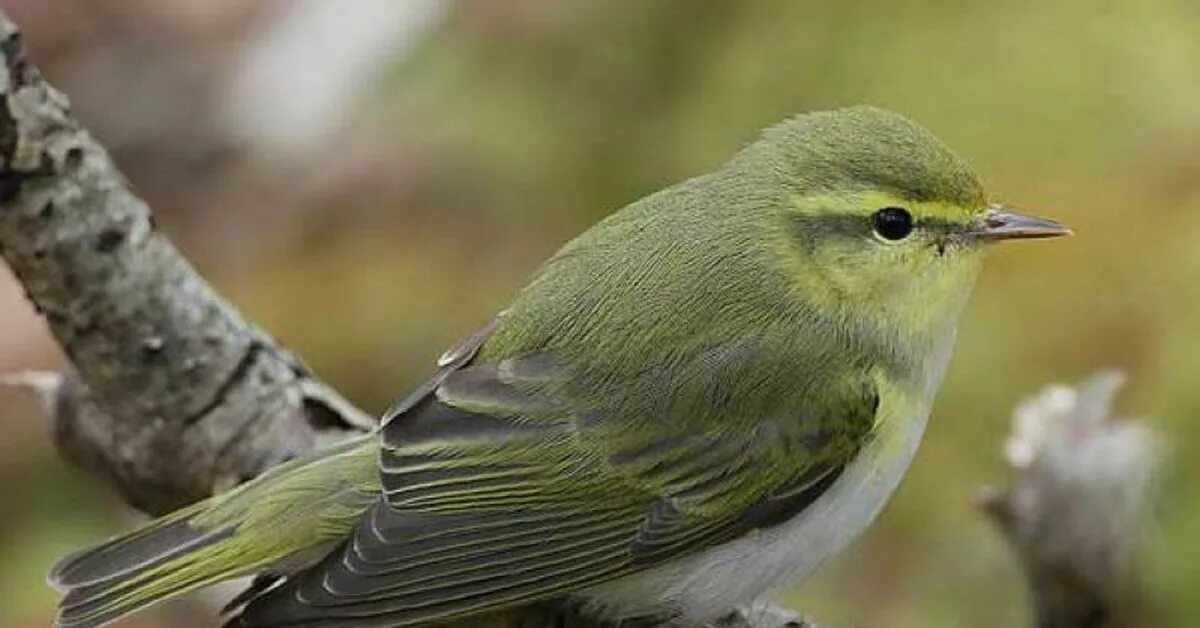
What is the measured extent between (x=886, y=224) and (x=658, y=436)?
44 cm

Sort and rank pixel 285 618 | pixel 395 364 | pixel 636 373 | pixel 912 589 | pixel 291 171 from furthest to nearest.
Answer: pixel 291 171 → pixel 395 364 → pixel 912 589 → pixel 636 373 → pixel 285 618

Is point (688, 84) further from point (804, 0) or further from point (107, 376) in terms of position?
point (107, 376)

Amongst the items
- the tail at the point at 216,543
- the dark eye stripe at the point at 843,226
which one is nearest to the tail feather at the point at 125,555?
the tail at the point at 216,543

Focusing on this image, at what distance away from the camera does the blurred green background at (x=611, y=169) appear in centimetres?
399

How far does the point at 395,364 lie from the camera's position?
4.58 meters

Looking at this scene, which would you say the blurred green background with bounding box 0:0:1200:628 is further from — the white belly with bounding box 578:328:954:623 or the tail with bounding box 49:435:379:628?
the tail with bounding box 49:435:379:628

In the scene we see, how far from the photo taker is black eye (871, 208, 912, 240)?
285cm

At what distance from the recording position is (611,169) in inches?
185

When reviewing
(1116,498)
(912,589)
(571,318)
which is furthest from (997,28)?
(571,318)

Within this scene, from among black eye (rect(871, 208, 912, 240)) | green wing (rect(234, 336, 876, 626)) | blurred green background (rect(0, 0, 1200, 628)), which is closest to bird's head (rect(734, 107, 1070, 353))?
black eye (rect(871, 208, 912, 240))

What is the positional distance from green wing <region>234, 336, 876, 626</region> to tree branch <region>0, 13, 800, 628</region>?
0.52ft

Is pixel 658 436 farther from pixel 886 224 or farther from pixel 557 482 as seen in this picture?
pixel 886 224

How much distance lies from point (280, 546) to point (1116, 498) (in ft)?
4.43

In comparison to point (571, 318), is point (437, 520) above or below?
below
